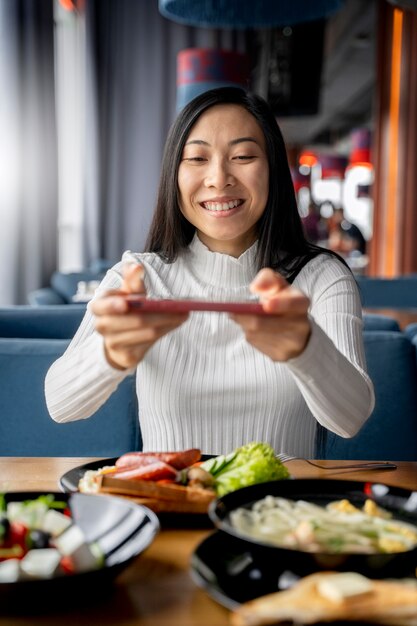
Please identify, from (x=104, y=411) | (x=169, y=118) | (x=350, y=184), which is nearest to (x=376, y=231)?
(x=169, y=118)

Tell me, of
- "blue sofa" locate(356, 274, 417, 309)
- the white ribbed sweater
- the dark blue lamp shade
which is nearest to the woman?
the white ribbed sweater

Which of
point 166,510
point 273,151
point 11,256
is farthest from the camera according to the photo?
point 11,256

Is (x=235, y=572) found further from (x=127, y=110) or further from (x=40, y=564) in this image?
(x=127, y=110)

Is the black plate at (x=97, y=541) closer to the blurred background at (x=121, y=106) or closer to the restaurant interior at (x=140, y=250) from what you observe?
the restaurant interior at (x=140, y=250)

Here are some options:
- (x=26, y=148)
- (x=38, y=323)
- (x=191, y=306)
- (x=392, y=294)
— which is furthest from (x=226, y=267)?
(x=26, y=148)

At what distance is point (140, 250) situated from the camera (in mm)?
1976

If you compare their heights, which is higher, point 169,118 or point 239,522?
point 169,118

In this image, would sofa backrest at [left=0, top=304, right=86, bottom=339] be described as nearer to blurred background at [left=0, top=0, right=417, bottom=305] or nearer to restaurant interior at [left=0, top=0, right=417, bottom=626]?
restaurant interior at [left=0, top=0, right=417, bottom=626]

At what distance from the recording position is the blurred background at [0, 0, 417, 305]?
5.10 meters

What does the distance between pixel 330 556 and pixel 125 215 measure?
7.39 meters

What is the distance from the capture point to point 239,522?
87 centimetres

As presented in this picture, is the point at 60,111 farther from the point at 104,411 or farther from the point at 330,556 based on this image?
the point at 330,556

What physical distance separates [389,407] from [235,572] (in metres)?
1.36

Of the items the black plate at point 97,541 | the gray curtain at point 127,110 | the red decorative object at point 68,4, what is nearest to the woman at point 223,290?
the black plate at point 97,541
